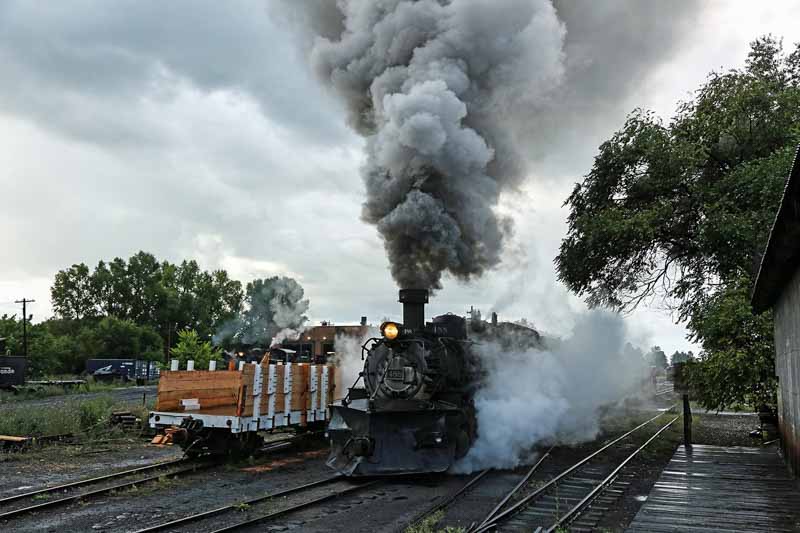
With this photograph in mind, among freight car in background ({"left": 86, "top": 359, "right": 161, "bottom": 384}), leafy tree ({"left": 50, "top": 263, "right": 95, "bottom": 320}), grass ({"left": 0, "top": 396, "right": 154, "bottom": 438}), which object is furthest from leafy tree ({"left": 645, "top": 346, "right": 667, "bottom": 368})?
leafy tree ({"left": 50, "top": 263, "right": 95, "bottom": 320})

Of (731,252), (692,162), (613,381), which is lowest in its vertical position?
(613,381)

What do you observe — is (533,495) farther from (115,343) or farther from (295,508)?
(115,343)

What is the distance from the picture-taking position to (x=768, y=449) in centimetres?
1166

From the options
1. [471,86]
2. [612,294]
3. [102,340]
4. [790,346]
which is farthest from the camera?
[102,340]

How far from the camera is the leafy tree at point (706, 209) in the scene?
12781mm

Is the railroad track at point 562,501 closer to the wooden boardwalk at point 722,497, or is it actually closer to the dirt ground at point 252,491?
the dirt ground at point 252,491

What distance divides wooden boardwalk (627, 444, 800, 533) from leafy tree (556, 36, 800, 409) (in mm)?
3077

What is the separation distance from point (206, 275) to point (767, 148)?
60.2 m

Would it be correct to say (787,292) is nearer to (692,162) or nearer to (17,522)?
(692,162)

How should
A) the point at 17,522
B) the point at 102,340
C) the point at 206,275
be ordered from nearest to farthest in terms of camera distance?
the point at 17,522
the point at 102,340
the point at 206,275

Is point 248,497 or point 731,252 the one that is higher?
point 731,252

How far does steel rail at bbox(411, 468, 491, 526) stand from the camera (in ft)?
23.4

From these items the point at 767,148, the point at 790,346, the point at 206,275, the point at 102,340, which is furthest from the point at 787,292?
the point at 206,275

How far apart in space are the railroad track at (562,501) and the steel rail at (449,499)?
24.6 inches
